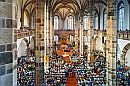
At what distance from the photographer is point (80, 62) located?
30578mm

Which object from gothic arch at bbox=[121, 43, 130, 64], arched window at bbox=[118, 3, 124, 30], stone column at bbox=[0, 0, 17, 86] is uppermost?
arched window at bbox=[118, 3, 124, 30]

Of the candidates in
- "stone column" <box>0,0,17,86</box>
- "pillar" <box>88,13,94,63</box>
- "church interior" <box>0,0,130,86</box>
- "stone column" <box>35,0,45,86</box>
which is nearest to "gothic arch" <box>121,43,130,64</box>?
"church interior" <box>0,0,130,86</box>

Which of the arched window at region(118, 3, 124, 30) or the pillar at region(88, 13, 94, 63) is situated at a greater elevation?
the arched window at region(118, 3, 124, 30)

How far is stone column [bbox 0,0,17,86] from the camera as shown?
4.14m

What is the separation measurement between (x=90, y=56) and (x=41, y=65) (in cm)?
1168

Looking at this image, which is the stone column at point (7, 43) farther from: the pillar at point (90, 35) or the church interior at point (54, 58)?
the pillar at point (90, 35)

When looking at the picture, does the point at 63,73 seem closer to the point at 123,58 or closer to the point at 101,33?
the point at 123,58

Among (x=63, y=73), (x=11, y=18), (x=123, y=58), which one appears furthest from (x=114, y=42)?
(x=11, y=18)

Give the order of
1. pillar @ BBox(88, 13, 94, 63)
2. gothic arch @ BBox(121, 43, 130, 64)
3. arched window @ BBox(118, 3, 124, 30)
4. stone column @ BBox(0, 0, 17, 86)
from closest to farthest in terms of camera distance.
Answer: stone column @ BBox(0, 0, 17, 86), gothic arch @ BBox(121, 43, 130, 64), pillar @ BBox(88, 13, 94, 63), arched window @ BBox(118, 3, 124, 30)

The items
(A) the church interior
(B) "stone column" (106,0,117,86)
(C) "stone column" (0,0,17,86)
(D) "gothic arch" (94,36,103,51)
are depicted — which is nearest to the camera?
(C) "stone column" (0,0,17,86)

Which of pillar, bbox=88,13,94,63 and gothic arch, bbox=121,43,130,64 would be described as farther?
pillar, bbox=88,13,94,63

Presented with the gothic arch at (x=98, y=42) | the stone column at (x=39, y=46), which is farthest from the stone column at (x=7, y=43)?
the gothic arch at (x=98, y=42)

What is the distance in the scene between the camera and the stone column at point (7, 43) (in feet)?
13.6

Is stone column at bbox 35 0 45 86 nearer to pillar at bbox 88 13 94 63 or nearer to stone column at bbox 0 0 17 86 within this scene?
pillar at bbox 88 13 94 63
